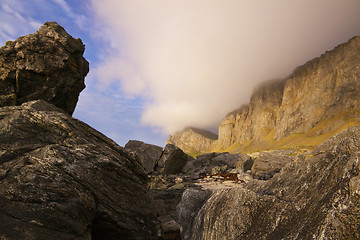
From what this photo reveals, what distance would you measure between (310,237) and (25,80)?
66.9ft

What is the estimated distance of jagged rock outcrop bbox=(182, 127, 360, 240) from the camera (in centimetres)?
523

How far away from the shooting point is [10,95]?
15.0 meters

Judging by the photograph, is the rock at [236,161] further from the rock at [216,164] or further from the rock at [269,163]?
the rock at [269,163]

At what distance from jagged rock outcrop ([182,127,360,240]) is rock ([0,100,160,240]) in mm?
3201

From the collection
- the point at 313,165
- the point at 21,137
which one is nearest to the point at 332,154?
the point at 313,165

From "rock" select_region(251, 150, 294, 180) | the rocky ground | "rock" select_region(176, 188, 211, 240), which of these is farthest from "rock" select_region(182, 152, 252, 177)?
"rock" select_region(176, 188, 211, 240)

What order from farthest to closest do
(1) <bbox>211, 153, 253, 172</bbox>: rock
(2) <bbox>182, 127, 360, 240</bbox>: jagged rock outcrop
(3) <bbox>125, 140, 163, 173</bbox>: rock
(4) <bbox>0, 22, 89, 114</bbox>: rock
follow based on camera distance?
(1) <bbox>211, 153, 253, 172</bbox>: rock → (3) <bbox>125, 140, 163, 173</bbox>: rock → (4) <bbox>0, 22, 89, 114</bbox>: rock → (2) <bbox>182, 127, 360, 240</bbox>: jagged rock outcrop

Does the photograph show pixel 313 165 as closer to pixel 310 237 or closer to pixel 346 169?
pixel 346 169

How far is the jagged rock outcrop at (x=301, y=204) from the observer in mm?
5234

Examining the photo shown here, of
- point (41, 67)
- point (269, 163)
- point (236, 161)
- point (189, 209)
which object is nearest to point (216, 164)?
point (236, 161)

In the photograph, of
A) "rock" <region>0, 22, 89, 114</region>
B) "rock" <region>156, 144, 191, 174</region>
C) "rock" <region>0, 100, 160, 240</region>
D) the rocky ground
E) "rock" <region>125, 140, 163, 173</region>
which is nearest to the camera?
the rocky ground

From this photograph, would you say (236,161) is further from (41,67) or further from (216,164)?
(41,67)

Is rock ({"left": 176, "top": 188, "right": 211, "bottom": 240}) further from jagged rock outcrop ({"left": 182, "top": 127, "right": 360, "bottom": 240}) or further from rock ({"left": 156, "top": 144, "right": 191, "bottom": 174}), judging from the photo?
rock ({"left": 156, "top": 144, "right": 191, "bottom": 174})

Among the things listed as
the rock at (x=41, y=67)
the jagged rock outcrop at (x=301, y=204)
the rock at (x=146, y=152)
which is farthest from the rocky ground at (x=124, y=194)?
the rock at (x=146, y=152)
